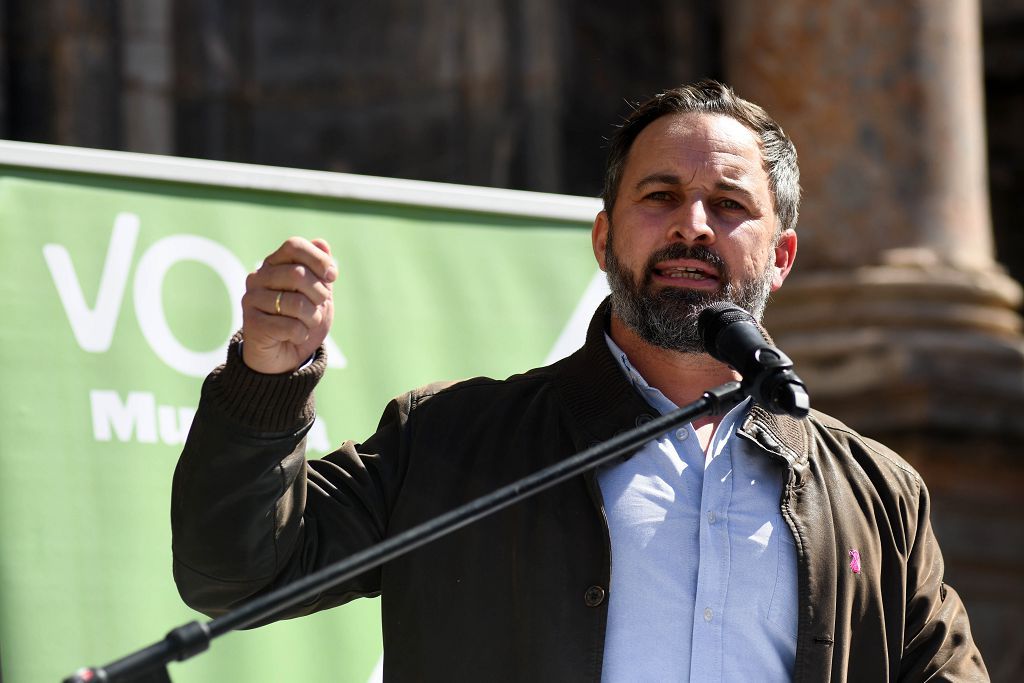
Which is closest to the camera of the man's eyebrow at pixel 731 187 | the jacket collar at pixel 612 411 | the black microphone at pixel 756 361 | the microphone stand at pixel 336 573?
the microphone stand at pixel 336 573

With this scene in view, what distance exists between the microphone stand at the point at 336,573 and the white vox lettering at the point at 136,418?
1041 mm

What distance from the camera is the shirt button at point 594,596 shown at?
2172mm

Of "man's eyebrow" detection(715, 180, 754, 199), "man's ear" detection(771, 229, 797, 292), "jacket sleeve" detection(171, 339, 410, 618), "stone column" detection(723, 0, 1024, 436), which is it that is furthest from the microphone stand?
"stone column" detection(723, 0, 1024, 436)

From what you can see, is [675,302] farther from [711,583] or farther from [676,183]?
[711,583]

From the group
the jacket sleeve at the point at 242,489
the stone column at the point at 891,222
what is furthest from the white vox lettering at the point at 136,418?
the stone column at the point at 891,222

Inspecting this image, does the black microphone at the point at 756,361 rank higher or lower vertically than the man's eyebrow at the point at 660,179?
lower

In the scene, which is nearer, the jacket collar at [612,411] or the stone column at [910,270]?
the jacket collar at [612,411]

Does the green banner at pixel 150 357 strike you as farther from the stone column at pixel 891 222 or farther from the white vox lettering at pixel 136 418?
the stone column at pixel 891 222

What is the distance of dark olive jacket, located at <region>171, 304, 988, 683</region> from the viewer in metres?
2.07

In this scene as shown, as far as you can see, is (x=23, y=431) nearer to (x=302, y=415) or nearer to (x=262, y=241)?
(x=262, y=241)

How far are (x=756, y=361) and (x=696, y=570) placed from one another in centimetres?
39

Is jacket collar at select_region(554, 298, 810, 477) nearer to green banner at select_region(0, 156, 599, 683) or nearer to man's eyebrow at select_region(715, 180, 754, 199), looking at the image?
man's eyebrow at select_region(715, 180, 754, 199)

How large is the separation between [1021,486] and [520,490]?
4234 mm

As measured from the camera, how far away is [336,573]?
1723 mm
